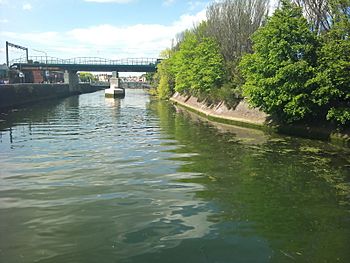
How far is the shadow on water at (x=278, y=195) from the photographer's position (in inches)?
447

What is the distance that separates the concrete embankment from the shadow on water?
4459cm

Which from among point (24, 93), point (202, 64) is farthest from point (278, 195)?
point (24, 93)

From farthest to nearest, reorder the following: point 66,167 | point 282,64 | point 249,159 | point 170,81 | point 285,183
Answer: point 170,81, point 282,64, point 249,159, point 66,167, point 285,183

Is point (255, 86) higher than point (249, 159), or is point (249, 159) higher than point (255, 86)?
point (255, 86)

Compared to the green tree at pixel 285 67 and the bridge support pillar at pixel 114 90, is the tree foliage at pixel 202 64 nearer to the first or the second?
the green tree at pixel 285 67

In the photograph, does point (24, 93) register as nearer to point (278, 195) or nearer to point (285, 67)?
point (285, 67)

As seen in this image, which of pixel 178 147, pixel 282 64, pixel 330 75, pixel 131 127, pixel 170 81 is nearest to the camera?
pixel 178 147

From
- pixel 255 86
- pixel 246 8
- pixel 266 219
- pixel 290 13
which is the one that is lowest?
pixel 266 219

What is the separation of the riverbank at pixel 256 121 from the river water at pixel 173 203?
4171mm

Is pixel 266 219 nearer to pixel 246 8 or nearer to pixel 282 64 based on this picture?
pixel 282 64

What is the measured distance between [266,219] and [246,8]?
163 feet

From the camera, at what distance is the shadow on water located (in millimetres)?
11352

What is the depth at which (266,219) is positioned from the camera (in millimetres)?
13422

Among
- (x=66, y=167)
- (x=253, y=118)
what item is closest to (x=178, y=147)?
(x=66, y=167)
